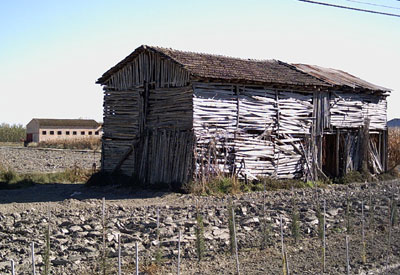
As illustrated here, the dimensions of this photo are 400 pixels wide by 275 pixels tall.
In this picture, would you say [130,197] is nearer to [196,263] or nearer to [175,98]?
[175,98]

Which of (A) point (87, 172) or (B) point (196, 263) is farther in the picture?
(A) point (87, 172)

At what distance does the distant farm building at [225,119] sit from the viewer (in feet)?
55.4

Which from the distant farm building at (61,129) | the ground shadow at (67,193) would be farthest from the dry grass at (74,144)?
the ground shadow at (67,193)

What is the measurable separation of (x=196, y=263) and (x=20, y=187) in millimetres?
12715

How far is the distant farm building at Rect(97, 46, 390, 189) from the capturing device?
1689 cm

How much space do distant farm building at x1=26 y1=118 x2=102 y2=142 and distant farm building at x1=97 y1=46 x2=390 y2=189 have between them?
38433mm

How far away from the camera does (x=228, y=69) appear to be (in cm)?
1792

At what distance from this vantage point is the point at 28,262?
8.08 meters

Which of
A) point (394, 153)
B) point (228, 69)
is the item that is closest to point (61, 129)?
point (394, 153)

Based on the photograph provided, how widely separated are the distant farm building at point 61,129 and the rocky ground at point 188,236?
42972mm

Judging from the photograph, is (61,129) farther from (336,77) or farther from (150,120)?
(150,120)

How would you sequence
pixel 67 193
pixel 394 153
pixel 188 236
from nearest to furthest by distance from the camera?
pixel 188 236
pixel 67 193
pixel 394 153

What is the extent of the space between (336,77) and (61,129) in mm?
40649

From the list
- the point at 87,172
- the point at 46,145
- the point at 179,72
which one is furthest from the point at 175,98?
the point at 46,145
